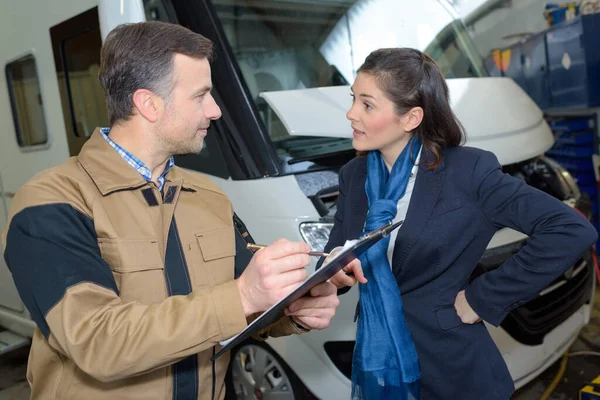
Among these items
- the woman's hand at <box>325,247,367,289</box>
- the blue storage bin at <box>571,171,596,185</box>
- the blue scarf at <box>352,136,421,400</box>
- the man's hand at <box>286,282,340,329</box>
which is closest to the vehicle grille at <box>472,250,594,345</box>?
the blue scarf at <box>352,136,421,400</box>

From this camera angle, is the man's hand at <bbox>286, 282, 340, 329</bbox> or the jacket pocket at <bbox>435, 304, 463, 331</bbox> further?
the jacket pocket at <bbox>435, 304, 463, 331</bbox>

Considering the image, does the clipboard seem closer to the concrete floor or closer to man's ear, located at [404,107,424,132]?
man's ear, located at [404,107,424,132]

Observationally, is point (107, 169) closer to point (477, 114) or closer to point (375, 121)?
point (375, 121)

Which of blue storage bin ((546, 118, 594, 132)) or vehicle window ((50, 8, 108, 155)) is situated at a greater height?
vehicle window ((50, 8, 108, 155))

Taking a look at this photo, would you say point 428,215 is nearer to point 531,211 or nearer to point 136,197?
point 531,211

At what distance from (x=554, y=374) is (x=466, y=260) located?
221 centimetres

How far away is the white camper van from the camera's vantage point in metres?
2.57

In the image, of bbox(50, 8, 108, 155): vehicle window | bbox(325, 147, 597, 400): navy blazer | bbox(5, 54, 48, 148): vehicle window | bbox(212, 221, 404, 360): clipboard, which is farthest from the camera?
bbox(5, 54, 48, 148): vehicle window

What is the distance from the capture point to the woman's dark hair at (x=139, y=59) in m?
1.34

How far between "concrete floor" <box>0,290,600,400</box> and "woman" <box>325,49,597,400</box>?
69.8 inches

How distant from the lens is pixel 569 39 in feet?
19.0

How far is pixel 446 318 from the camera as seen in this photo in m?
1.81

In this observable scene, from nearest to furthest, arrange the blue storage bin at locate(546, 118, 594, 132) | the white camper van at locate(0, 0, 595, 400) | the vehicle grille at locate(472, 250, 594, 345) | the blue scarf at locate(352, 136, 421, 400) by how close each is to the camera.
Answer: the blue scarf at locate(352, 136, 421, 400), the white camper van at locate(0, 0, 595, 400), the vehicle grille at locate(472, 250, 594, 345), the blue storage bin at locate(546, 118, 594, 132)

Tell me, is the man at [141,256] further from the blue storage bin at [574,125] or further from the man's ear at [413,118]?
the blue storage bin at [574,125]
